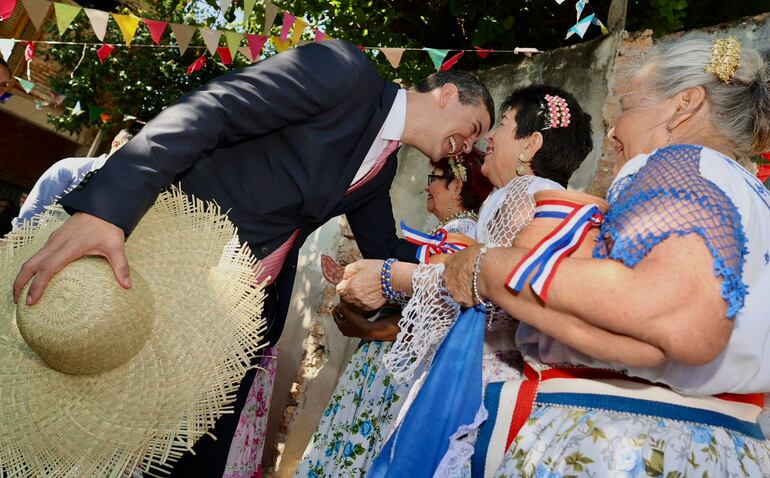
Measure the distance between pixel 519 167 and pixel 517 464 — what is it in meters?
1.41

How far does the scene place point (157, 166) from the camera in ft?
6.32

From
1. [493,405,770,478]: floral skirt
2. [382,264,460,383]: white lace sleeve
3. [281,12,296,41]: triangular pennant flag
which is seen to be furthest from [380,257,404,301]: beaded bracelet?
[281,12,296,41]: triangular pennant flag

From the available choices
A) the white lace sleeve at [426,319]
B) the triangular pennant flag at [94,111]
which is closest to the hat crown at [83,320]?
the white lace sleeve at [426,319]

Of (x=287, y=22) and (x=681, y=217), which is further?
(x=287, y=22)

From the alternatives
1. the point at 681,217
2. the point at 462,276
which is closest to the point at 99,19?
the point at 462,276

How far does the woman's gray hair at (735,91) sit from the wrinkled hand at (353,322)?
2.27 metres

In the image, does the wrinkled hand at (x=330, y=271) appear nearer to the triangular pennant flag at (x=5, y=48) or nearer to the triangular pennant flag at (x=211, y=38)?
the triangular pennant flag at (x=211, y=38)

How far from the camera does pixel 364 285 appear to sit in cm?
239

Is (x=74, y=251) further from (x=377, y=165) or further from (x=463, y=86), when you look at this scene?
(x=463, y=86)

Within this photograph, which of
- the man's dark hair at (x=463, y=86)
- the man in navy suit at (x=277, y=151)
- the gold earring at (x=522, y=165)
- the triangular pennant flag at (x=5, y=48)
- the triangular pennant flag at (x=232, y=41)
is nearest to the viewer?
the man in navy suit at (x=277, y=151)

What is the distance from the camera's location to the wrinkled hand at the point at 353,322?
364 cm

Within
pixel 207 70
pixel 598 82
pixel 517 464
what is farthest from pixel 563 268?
pixel 207 70

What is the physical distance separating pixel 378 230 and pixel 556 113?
3.65ft

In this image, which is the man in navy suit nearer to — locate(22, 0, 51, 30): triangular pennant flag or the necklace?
the necklace
